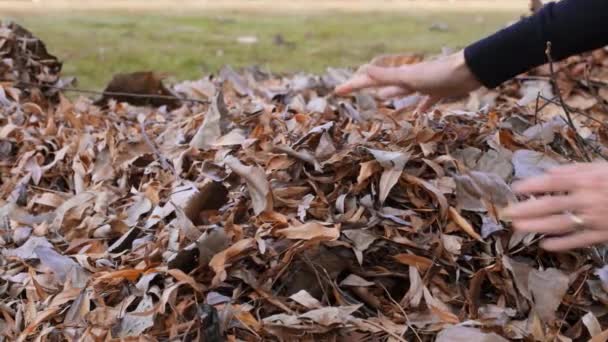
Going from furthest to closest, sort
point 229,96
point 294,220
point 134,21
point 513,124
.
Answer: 1. point 134,21
2. point 229,96
3. point 513,124
4. point 294,220

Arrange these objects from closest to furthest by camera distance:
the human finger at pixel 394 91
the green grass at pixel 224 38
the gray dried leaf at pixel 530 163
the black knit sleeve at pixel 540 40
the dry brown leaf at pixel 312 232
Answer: the dry brown leaf at pixel 312 232, the gray dried leaf at pixel 530 163, the black knit sleeve at pixel 540 40, the human finger at pixel 394 91, the green grass at pixel 224 38

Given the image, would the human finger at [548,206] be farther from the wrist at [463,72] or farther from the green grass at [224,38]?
the green grass at [224,38]

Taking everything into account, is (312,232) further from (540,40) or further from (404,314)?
(540,40)

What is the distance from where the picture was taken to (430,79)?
1.30 metres

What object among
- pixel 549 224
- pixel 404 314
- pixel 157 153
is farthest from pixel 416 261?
pixel 157 153

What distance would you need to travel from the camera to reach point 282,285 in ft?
3.09

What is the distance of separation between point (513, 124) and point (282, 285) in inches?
21.3

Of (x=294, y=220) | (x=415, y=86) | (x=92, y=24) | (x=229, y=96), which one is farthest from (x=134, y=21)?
(x=294, y=220)

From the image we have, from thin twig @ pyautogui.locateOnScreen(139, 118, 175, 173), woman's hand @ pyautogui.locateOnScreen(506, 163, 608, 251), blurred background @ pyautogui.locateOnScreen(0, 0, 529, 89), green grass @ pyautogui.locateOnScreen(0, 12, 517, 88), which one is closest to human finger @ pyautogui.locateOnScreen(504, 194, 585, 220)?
woman's hand @ pyautogui.locateOnScreen(506, 163, 608, 251)

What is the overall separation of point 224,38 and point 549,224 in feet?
10.3

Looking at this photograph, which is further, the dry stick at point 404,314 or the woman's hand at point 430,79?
the woman's hand at point 430,79

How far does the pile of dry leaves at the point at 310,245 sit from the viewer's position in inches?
35.8

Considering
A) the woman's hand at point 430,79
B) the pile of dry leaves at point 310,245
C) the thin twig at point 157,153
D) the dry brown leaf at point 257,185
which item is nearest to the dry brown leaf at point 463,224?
the pile of dry leaves at point 310,245

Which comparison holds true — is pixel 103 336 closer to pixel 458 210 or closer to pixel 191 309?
pixel 191 309
